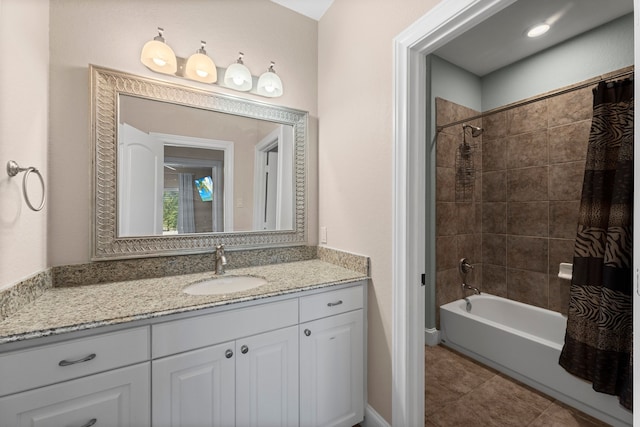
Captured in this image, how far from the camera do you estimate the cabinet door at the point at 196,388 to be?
1.03 metres

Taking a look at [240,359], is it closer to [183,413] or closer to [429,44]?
[183,413]

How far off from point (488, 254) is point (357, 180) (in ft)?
6.39

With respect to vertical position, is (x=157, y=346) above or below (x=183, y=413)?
above

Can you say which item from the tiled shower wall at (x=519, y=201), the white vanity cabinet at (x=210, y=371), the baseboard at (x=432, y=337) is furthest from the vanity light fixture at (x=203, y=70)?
the baseboard at (x=432, y=337)

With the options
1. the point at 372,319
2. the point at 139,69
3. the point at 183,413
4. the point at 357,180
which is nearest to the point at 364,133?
the point at 357,180

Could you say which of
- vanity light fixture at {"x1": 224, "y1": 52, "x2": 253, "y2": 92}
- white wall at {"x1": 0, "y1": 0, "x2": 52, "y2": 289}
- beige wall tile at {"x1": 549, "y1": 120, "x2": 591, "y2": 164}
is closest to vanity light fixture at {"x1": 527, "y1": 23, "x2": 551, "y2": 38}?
beige wall tile at {"x1": 549, "y1": 120, "x2": 591, "y2": 164}

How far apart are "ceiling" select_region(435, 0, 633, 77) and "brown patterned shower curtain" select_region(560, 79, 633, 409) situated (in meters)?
0.56

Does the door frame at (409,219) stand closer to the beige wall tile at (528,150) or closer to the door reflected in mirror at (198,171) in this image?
the door reflected in mirror at (198,171)

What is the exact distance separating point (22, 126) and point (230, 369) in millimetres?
1268

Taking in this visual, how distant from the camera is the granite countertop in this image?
890 millimetres

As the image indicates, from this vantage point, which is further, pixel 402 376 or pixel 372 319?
pixel 372 319

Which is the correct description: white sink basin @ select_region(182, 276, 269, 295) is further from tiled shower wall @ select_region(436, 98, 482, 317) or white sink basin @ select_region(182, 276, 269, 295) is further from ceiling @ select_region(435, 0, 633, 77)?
ceiling @ select_region(435, 0, 633, 77)

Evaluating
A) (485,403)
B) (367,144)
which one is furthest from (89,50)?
(485,403)

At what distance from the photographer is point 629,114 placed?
5.28ft
